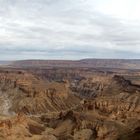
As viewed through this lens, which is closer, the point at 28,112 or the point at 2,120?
the point at 2,120

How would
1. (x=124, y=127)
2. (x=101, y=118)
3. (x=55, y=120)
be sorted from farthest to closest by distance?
(x=55, y=120), (x=101, y=118), (x=124, y=127)

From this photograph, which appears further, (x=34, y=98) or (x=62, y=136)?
(x=34, y=98)

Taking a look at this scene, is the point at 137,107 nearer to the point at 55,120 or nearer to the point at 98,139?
the point at 55,120

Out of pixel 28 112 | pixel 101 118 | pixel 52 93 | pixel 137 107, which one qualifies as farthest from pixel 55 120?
pixel 52 93

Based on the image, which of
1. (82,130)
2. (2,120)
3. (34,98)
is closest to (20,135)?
(2,120)

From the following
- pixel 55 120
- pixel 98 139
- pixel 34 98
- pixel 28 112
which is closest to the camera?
pixel 98 139

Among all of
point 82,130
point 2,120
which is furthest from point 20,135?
point 82,130

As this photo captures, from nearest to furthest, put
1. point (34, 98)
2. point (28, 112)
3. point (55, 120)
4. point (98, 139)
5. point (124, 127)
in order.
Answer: point (98, 139), point (124, 127), point (55, 120), point (28, 112), point (34, 98)

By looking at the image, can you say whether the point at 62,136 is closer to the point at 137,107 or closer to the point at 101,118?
the point at 101,118

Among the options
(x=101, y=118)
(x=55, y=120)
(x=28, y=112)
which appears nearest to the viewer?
(x=101, y=118)
